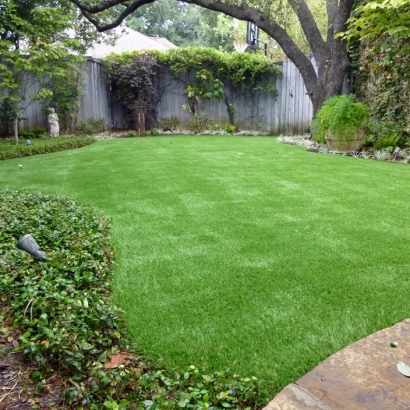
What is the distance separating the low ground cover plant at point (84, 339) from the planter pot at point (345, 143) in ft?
17.3

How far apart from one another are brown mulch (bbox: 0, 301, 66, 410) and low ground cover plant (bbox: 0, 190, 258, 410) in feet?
0.07

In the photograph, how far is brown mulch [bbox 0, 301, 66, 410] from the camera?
1179 millimetres

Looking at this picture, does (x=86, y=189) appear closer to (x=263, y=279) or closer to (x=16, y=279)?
(x=16, y=279)

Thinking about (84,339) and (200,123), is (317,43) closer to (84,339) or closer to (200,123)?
(200,123)

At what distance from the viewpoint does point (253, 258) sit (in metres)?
2.35

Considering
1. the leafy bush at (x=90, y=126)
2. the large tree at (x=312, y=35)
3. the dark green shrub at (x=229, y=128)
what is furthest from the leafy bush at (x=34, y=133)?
the dark green shrub at (x=229, y=128)

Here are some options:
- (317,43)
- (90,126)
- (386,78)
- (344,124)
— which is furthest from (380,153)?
(90,126)

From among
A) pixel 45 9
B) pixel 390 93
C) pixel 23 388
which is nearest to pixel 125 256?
pixel 23 388

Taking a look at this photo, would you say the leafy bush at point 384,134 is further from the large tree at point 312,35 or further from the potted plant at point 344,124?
the large tree at point 312,35

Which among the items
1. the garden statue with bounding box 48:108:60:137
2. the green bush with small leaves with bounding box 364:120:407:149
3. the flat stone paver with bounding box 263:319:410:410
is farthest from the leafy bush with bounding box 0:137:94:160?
the flat stone paver with bounding box 263:319:410:410

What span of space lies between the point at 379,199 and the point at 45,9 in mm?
8001

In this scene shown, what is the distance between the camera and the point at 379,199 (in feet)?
11.9

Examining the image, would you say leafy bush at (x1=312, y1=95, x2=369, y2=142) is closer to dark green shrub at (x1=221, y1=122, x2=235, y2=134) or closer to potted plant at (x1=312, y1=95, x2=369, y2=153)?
potted plant at (x1=312, y1=95, x2=369, y2=153)

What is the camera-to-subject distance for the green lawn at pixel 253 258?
1.59m
